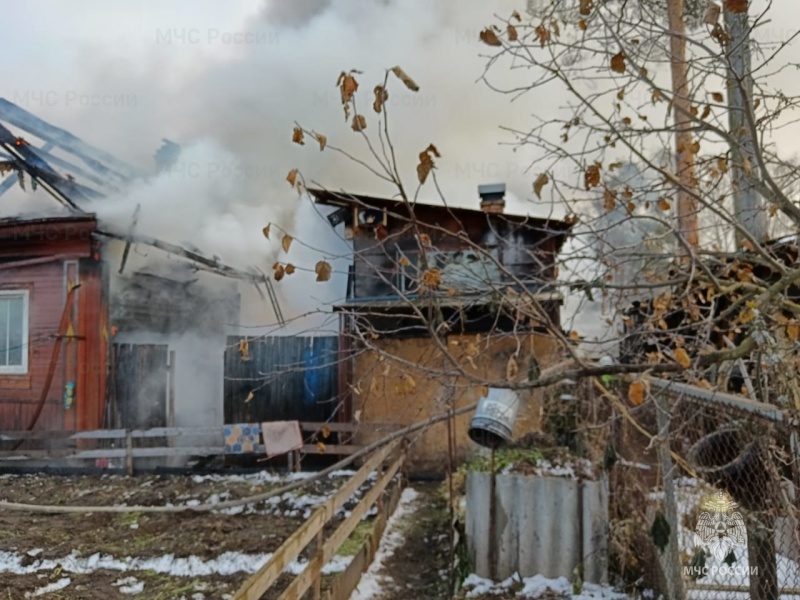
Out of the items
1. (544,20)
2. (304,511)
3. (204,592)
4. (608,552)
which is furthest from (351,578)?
(544,20)

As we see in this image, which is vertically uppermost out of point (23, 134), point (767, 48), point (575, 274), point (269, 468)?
point (23, 134)

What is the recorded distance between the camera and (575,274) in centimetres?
353

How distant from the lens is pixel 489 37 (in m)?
2.75

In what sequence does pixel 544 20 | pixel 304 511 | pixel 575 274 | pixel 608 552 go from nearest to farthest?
pixel 544 20
pixel 575 274
pixel 608 552
pixel 304 511

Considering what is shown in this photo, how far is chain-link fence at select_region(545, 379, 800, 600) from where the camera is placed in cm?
230

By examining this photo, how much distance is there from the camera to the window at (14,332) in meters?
9.29

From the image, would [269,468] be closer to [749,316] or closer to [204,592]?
[204,592]

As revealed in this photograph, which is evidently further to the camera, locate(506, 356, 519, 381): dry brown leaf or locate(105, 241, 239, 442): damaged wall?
locate(105, 241, 239, 442): damaged wall

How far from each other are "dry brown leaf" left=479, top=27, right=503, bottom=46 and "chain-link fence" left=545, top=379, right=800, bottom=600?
1.99 metres

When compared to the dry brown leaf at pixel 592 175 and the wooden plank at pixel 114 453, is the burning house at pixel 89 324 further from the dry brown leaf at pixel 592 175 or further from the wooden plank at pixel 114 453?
the dry brown leaf at pixel 592 175

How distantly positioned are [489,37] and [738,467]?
8.18ft

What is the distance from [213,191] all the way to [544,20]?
38.0 ft

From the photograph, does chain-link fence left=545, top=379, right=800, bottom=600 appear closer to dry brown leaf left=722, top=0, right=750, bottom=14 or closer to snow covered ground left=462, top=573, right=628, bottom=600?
snow covered ground left=462, top=573, right=628, bottom=600

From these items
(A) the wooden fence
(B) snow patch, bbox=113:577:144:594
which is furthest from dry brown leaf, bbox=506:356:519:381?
(A) the wooden fence
